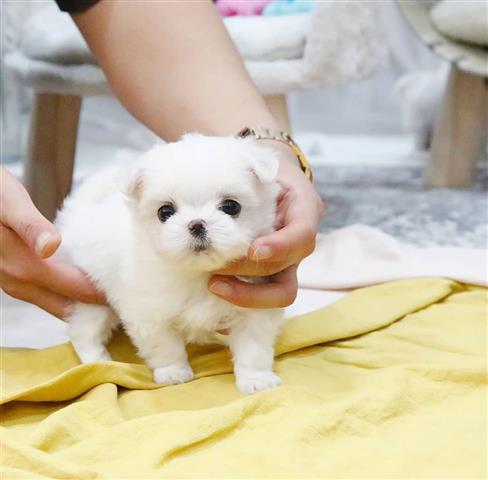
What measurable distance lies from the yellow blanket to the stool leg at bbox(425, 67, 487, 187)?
1.37 metres

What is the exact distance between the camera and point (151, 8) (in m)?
1.27

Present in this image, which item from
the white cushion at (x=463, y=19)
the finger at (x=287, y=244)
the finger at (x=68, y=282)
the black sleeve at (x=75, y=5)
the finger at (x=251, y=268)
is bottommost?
the white cushion at (x=463, y=19)

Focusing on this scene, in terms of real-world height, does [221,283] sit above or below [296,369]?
above

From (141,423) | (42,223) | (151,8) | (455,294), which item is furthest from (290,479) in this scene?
(151,8)

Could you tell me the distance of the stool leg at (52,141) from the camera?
1929 mm

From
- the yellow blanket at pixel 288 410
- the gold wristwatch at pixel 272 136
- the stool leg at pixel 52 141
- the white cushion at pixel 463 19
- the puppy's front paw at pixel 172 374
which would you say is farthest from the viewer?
the white cushion at pixel 463 19

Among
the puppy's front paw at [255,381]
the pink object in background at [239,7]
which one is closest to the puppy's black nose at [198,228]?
the puppy's front paw at [255,381]

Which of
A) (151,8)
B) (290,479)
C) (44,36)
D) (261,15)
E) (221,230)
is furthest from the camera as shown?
(261,15)

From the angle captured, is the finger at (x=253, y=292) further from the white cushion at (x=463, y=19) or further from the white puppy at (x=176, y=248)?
the white cushion at (x=463, y=19)

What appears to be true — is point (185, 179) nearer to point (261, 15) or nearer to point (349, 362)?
point (349, 362)

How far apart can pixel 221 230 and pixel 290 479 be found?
0.91 feet

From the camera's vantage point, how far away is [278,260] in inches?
35.8

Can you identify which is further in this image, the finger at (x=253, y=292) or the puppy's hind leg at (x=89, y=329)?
the puppy's hind leg at (x=89, y=329)

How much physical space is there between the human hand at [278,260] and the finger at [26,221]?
201mm
